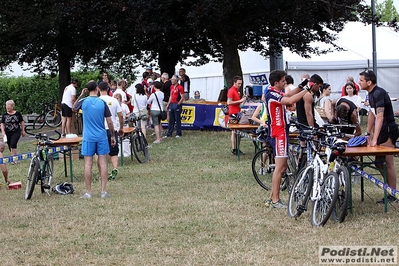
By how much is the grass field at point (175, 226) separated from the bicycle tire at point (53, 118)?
17719 millimetres

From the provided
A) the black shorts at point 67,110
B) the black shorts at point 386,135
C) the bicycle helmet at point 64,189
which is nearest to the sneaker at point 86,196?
the bicycle helmet at point 64,189

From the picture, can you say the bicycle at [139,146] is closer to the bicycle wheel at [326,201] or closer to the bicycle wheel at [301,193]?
the bicycle wheel at [301,193]

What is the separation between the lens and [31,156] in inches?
489

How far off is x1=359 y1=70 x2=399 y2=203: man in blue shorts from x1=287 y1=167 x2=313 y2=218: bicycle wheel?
1145mm

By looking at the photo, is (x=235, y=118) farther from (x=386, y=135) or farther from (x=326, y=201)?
(x=326, y=201)

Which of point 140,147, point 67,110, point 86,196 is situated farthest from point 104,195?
point 67,110

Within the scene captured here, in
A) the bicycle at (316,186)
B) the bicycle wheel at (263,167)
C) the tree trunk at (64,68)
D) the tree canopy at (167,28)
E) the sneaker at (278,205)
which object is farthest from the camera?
the tree trunk at (64,68)

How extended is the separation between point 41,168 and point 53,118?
19.4m

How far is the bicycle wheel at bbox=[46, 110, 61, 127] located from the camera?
30984mm

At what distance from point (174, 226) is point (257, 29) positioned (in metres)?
15.4

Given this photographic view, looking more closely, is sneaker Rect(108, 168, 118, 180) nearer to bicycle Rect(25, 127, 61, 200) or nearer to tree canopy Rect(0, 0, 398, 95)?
bicycle Rect(25, 127, 61, 200)

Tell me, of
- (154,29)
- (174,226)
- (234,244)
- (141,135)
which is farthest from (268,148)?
(154,29)

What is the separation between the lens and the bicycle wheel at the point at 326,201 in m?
8.33

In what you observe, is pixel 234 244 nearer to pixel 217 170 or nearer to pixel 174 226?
pixel 174 226
